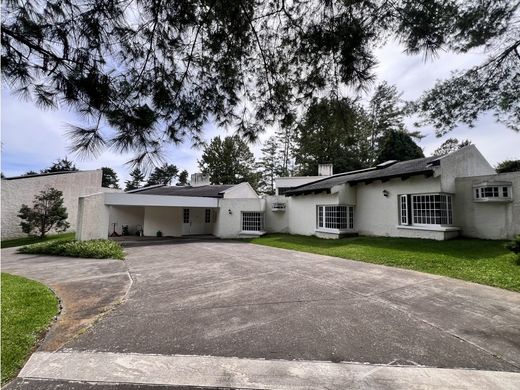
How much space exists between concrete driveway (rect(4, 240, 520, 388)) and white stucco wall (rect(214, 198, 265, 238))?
38.1 feet

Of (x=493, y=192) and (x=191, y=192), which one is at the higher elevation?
(x=191, y=192)

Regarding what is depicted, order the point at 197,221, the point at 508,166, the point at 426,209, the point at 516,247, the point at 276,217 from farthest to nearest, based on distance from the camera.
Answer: the point at 197,221
the point at 276,217
the point at 508,166
the point at 426,209
the point at 516,247

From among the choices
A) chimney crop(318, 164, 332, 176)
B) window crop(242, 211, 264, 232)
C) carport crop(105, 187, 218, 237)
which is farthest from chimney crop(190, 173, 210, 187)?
chimney crop(318, 164, 332, 176)

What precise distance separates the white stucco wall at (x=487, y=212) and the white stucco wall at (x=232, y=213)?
11461mm

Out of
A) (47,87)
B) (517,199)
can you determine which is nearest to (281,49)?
(47,87)

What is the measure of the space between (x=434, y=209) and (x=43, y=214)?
2288cm

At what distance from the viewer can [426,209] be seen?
38.9 feet

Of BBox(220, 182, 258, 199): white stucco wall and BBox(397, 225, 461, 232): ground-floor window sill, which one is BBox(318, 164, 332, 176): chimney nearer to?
BBox(220, 182, 258, 199): white stucco wall

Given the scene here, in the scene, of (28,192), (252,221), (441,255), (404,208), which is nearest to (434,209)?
(404,208)

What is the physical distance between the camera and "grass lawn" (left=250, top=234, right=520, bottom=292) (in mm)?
6988

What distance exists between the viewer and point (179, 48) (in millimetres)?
3922

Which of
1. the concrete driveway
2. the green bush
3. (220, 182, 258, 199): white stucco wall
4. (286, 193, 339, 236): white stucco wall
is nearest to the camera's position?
the concrete driveway

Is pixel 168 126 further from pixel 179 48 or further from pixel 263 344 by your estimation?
pixel 263 344

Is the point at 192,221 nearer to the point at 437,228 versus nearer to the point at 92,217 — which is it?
the point at 92,217
